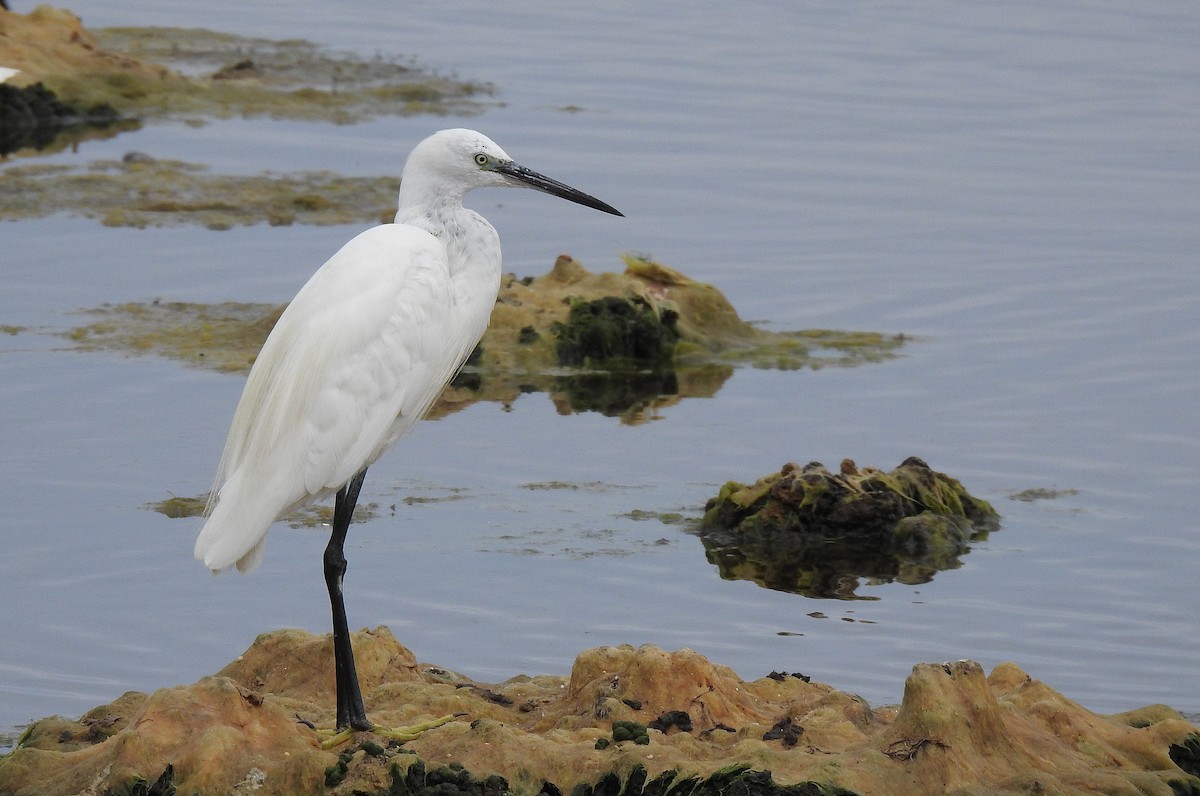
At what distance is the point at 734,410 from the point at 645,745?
20.4ft

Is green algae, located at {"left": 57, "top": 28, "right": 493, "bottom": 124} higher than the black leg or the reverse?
higher

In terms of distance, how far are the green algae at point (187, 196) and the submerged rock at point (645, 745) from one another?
1011 cm

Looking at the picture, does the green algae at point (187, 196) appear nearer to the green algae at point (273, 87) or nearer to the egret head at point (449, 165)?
the green algae at point (273, 87)

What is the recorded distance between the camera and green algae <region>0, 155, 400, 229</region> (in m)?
16.3

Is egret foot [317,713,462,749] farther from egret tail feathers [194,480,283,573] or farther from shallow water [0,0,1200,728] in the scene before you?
shallow water [0,0,1200,728]

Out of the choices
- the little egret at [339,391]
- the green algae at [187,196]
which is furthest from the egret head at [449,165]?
the green algae at [187,196]

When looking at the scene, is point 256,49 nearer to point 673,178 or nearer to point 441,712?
point 673,178

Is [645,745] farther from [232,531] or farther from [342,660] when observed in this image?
[232,531]

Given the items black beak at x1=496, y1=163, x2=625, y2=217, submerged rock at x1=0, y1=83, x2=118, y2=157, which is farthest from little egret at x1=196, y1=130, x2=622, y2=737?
submerged rock at x1=0, y1=83, x2=118, y2=157

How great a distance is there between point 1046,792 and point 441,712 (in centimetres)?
189

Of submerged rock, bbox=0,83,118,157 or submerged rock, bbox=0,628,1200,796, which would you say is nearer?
submerged rock, bbox=0,628,1200,796

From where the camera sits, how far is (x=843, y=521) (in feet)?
31.8

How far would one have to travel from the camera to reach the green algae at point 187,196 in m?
16.3

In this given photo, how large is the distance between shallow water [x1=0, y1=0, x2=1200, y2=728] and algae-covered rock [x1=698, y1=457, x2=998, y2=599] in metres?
0.25
